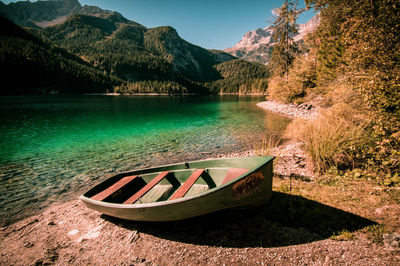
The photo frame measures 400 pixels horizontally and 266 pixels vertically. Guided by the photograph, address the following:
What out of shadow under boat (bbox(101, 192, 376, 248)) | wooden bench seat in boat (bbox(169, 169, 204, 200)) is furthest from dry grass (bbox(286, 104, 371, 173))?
wooden bench seat in boat (bbox(169, 169, 204, 200))

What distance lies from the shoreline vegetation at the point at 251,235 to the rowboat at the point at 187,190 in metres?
0.74

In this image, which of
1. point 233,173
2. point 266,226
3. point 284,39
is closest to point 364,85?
point 284,39

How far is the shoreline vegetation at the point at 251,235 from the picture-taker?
4.11 metres

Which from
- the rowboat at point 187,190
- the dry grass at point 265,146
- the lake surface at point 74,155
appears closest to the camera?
the rowboat at point 187,190

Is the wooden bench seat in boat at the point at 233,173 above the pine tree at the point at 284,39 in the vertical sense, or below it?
below

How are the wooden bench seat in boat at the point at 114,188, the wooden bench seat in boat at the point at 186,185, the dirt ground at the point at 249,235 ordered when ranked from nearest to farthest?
1. the dirt ground at the point at 249,235
2. the wooden bench seat in boat at the point at 186,185
3. the wooden bench seat in boat at the point at 114,188

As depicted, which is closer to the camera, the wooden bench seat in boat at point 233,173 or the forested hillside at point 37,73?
the wooden bench seat in boat at point 233,173

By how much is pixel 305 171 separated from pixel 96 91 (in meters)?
178

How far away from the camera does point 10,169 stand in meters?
11.6

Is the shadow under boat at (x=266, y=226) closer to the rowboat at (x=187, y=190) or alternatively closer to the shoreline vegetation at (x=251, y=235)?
the shoreline vegetation at (x=251, y=235)

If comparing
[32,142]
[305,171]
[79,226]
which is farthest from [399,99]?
[32,142]

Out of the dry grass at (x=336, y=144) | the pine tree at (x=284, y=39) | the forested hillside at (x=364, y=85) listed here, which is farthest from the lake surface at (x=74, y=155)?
the pine tree at (x=284, y=39)

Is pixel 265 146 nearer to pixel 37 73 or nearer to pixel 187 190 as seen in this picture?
pixel 187 190

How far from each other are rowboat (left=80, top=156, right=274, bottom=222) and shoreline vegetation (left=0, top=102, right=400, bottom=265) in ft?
2.44
